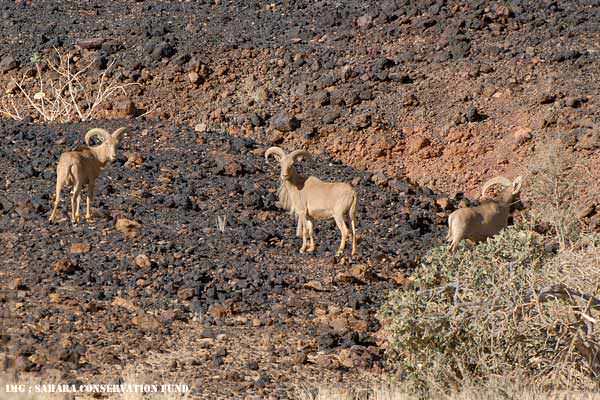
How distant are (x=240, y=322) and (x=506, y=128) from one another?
26.9 ft

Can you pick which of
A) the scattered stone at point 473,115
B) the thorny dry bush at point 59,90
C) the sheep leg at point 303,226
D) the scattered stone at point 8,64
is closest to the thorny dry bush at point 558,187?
the scattered stone at point 473,115

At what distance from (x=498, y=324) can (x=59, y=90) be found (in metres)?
12.0

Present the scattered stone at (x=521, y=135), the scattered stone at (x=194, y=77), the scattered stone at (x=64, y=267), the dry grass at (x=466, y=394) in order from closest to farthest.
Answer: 1. the dry grass at (x=466, y=394)
2. the scattered stone at (x=64, y=267)
3. the scattered stone at (x=521, y=135)
4. the scattered stone at (x=194, y=77)

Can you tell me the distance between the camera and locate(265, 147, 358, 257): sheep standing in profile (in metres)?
14.9

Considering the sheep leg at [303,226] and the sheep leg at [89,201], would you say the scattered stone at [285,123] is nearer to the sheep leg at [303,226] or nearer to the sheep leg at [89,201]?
the sheep leg at [303,226]

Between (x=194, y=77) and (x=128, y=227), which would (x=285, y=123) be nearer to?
(x=194, y=77)

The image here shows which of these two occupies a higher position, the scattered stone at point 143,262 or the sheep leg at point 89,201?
the sheep leg at point 89,201

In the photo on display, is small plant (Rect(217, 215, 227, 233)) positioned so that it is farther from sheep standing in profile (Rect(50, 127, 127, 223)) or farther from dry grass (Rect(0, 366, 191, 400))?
dry grass (Rect(0, 366, 191, 400))

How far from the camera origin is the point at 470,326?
11.0 m

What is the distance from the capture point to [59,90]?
21.2m

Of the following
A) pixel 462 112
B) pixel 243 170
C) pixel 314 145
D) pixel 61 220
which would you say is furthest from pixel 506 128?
pixel 61 220

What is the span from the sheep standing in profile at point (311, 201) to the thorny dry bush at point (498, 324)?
10.9ft

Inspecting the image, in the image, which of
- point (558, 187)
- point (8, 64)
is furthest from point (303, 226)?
point (8, 64)

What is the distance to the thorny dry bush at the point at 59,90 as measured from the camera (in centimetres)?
2102
